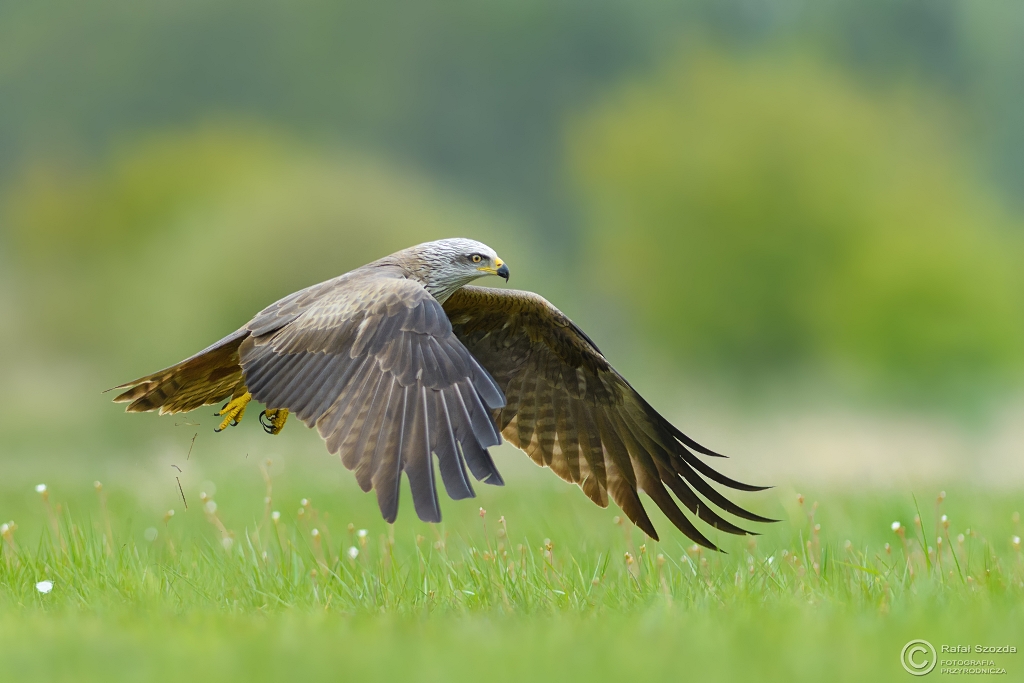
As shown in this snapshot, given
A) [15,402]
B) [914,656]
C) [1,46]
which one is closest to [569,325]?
[914,656]

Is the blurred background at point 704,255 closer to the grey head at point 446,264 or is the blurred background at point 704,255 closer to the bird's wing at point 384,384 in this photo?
the bird's wing at point 384,384

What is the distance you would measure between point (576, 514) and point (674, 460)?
3.75 ft

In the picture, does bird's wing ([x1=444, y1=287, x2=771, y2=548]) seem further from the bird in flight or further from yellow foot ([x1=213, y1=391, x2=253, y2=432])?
yellow foot ([x1=213, y1=391, x2=253, y2=432])

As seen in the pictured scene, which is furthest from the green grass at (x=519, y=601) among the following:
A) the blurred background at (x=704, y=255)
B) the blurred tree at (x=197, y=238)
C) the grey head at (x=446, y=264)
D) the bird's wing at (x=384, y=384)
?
the blurred tree at (x=197, y=238)

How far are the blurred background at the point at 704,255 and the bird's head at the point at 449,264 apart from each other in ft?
7.27

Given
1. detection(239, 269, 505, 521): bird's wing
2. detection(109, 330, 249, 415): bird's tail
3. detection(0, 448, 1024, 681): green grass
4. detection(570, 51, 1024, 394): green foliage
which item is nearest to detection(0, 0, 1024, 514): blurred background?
detection(570, 51, 1024, 394): green foliage

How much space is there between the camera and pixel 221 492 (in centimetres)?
964

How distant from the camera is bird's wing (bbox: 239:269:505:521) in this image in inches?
203

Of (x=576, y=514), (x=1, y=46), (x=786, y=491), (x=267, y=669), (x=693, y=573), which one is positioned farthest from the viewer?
(x=1, y=46)

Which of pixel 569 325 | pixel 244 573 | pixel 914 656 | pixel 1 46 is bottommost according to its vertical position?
pixel 244 573

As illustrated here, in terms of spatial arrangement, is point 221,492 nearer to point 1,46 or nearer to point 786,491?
point 786,491

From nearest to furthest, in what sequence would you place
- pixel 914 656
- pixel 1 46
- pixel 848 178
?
pixel 914 656 → pixel 848 178 → pixel 1 46

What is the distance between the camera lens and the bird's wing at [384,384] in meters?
5.17

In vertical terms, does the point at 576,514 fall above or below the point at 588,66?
below
